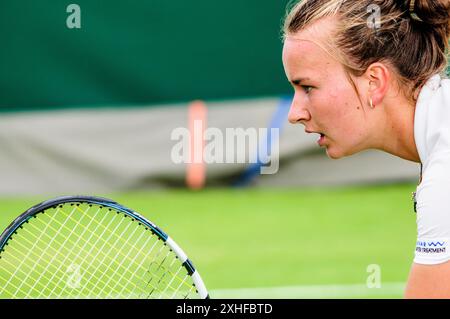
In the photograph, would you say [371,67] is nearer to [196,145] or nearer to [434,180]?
[434,180]

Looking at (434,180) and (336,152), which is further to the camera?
(336,152)

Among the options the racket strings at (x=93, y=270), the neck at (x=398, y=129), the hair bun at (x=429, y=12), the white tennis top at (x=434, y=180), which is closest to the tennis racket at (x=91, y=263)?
the racket strings at (x=93, y=270)

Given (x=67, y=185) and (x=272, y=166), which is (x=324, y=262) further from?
(x=67, y=185)

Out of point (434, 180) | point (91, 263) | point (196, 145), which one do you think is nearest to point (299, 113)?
point (434, 180)

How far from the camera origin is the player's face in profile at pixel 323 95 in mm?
2895

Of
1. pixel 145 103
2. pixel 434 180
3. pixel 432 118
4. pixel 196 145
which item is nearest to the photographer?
pixel 434 180

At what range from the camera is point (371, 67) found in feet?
9.37

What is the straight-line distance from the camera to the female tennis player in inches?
112

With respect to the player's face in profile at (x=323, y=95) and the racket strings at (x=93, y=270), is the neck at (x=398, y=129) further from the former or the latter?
the racket strings at (x=93, y=270)

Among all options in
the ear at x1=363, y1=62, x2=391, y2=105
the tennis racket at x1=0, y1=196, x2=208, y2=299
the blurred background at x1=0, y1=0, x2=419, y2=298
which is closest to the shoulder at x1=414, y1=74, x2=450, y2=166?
the ear at x1=363, y1=62, x2=391, y2=105

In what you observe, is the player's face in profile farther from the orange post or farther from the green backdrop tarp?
the green backdrop tarp

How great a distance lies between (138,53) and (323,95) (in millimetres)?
5704

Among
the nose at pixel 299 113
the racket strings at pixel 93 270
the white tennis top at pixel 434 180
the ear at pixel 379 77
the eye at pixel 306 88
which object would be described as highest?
the ear at pixel 379 77
